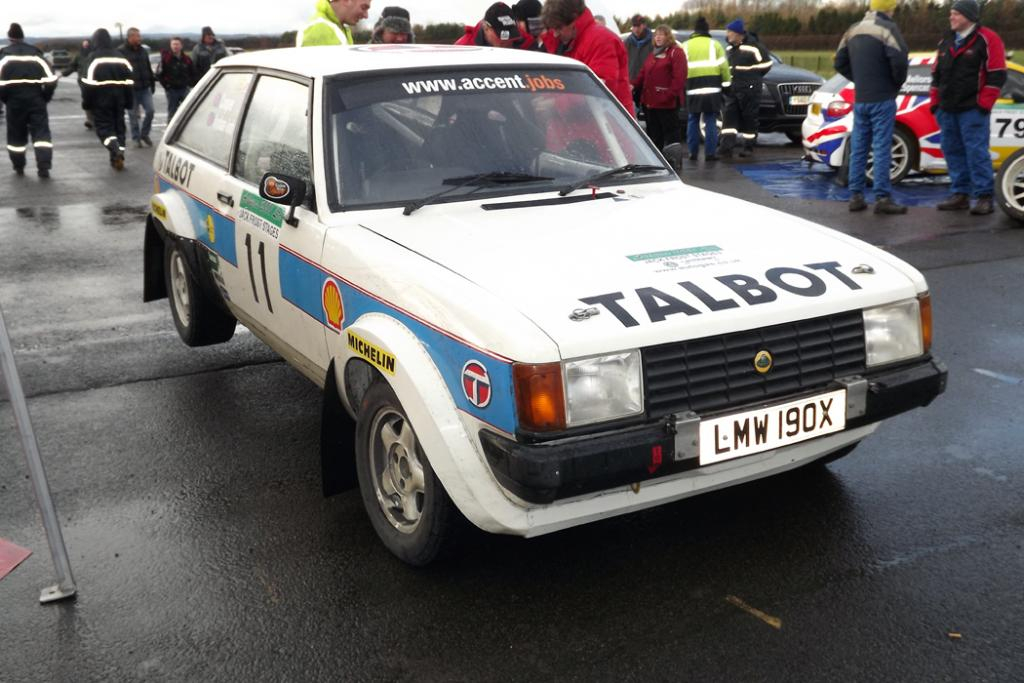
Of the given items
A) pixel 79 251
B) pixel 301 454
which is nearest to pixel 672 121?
pixel 79 251

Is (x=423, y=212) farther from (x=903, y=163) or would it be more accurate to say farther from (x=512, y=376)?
(x=903, y=163)

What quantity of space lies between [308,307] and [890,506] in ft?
7.72

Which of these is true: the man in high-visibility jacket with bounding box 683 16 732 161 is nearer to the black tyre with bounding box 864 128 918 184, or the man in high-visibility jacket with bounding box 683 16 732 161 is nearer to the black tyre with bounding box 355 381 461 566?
the black tyre with bounding box 864 128 918 184

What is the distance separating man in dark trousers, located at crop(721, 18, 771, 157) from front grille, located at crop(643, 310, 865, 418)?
11705 millimetres

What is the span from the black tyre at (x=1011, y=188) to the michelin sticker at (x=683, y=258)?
695cm

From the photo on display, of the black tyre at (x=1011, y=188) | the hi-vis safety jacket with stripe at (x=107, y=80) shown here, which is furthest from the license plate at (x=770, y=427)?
the hi-vis safety jacket with stripe at (x=107, y=80)

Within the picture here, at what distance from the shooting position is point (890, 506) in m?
4.02

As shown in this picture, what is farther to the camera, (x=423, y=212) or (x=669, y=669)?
(x=423, y=212)

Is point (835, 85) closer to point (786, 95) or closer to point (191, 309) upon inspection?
point (786, 95)

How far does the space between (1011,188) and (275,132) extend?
7.34m

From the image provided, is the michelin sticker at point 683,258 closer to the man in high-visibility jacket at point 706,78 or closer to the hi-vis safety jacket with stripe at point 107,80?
the man in high-visibility jacket at point 706,78

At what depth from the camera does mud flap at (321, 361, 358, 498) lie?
3.91m

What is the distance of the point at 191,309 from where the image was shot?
227 inches

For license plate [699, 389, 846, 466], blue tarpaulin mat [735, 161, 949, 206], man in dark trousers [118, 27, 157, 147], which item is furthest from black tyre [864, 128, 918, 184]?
man in dark trousers [118, 27, 157, 147]
